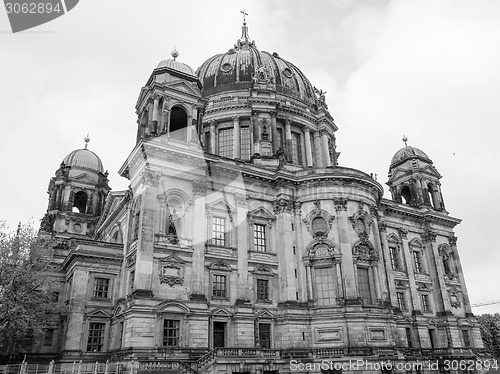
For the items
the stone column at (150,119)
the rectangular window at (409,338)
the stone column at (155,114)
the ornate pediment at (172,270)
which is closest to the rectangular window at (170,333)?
the ornate pediment at (172,270)

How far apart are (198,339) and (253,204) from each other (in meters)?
11.7

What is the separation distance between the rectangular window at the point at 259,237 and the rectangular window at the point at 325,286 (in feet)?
15.3

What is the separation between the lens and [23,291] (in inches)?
1192

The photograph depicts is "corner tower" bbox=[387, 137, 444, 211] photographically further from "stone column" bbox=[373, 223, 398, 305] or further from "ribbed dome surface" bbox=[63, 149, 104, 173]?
"ribbed dome surface" bbox=[63, 149, 104, 173]

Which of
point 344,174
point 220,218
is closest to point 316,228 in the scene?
point 344,174

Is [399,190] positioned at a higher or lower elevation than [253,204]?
higher

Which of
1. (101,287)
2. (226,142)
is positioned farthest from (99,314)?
(226,142)

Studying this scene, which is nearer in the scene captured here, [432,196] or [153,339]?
[153,339]

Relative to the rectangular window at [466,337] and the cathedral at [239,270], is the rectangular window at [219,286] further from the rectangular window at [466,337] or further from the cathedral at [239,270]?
the rectangular window at [466,337]

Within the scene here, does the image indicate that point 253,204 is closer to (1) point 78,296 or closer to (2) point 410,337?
(1) point 78,296

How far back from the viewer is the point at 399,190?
50875 mm

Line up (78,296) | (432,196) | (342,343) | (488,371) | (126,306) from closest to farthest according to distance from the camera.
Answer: (126,306), (342,343), (78,296), (488,371), (432,196)

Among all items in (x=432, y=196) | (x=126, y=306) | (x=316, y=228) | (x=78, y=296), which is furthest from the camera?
(x=432, y=196)

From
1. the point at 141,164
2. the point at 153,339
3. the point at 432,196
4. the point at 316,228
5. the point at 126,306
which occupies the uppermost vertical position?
the point at 432,196
